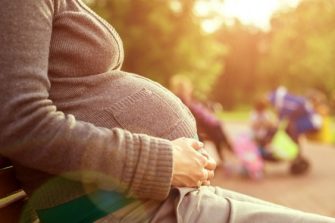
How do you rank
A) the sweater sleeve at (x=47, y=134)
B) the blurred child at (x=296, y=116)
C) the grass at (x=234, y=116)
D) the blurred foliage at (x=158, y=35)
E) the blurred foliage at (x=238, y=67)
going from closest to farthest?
the sweater sleeve at (x=47, y=134)
the blurred child at (x=296, y=116)
the blurred foliage at (x=158, y=35)
the grass at (x=234, y=116)
the blurred foliage at (x=238, y=67)

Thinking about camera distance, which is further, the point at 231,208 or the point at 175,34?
the point at 175,34

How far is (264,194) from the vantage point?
7.90 metres

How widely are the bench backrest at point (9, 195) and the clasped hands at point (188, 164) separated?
425 millimetres

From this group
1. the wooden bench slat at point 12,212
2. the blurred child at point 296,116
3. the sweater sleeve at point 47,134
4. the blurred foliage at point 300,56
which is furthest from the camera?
the blurred foliage at point 300,56

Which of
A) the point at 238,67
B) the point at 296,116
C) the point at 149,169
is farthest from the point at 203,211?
the point at 238,67

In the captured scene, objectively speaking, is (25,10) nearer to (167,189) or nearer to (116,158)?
(116,158)

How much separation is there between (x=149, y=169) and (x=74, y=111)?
9.3 inches

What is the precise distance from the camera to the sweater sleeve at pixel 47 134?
1.26m

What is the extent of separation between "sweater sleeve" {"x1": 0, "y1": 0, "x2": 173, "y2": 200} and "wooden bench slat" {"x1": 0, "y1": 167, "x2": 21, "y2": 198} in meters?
0.16

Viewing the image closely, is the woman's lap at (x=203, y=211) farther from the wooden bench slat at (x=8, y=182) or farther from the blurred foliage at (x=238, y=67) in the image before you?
the blurred foliage at (x=238, y=67)

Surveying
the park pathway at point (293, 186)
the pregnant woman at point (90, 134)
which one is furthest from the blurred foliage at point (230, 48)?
the pregnant woman at point (90, 134)

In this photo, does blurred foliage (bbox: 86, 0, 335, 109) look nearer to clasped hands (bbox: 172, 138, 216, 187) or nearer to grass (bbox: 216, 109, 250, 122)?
grass (bbox: 216, 109, 250, 122)

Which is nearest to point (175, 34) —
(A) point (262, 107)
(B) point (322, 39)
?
(A) point (262, 107)

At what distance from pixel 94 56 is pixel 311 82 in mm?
47311
